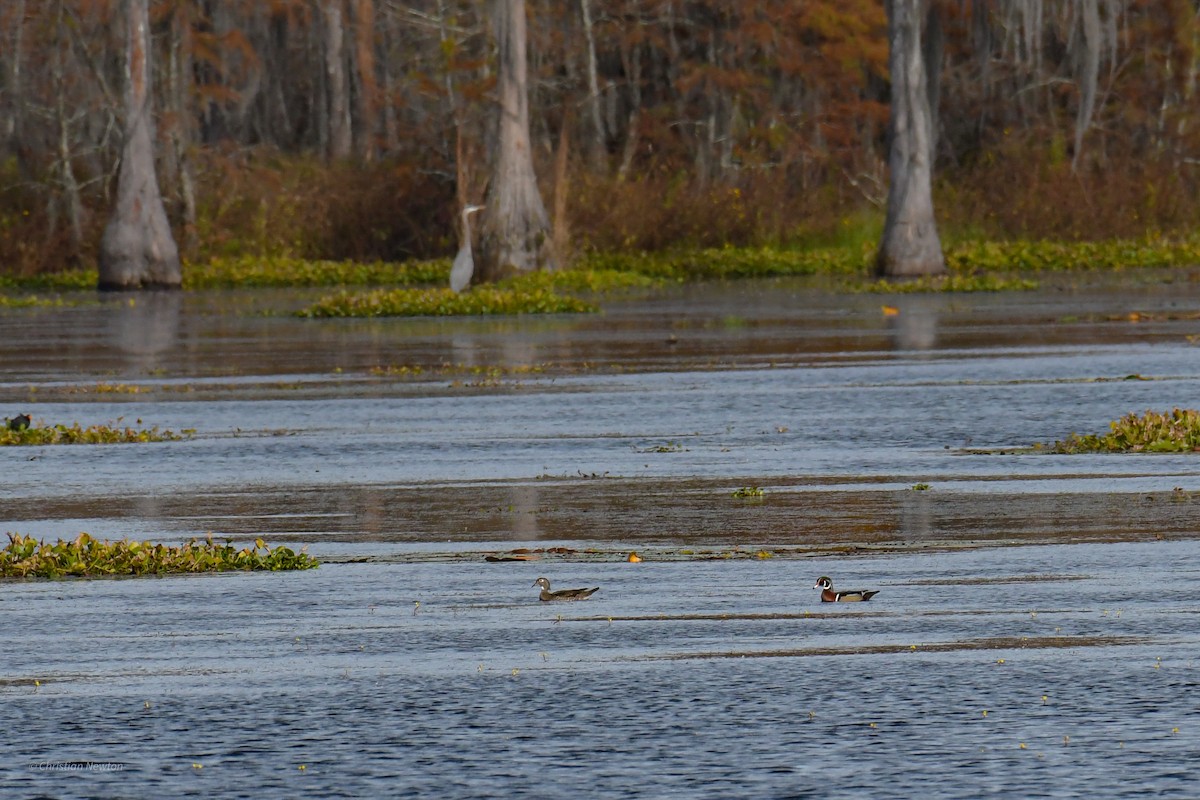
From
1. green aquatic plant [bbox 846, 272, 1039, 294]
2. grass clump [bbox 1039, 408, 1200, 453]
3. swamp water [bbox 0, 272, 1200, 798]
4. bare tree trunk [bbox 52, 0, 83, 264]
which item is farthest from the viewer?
Answer: bare tree trunk [bbox 52, 0, 83, 264]

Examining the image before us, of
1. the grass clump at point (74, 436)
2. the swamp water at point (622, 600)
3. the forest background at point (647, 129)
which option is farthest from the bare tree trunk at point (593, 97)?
the grass clump at point (74, 436)

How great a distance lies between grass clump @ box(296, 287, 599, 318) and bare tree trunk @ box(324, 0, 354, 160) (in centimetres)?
2583

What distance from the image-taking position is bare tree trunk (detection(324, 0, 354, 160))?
60.3m

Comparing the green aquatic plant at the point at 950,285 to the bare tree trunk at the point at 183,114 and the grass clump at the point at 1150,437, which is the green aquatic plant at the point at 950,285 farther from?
the grass clump at the point at 1150,437

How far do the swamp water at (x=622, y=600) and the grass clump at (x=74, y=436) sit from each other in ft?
1.09

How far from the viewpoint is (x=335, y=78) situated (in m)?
61.0

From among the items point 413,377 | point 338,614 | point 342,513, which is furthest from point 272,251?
point 338,614

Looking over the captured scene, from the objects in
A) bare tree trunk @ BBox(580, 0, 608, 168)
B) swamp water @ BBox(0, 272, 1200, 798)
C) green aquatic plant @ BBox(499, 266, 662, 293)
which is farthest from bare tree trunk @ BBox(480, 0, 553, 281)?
swamp water @ BBox(0, 272, 1200, 798)

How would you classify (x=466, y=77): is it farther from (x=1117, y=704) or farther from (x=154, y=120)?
(x=1117, y=704)

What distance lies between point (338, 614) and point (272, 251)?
42776 millimetres

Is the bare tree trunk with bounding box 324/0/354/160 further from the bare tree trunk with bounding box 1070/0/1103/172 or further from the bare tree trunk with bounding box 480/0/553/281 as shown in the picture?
the bare tree trunk with bounding box 1070/0/1103/172

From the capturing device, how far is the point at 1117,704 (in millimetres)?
7625

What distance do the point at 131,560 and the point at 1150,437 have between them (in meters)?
6.82

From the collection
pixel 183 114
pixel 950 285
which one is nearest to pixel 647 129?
pixel 183 114
